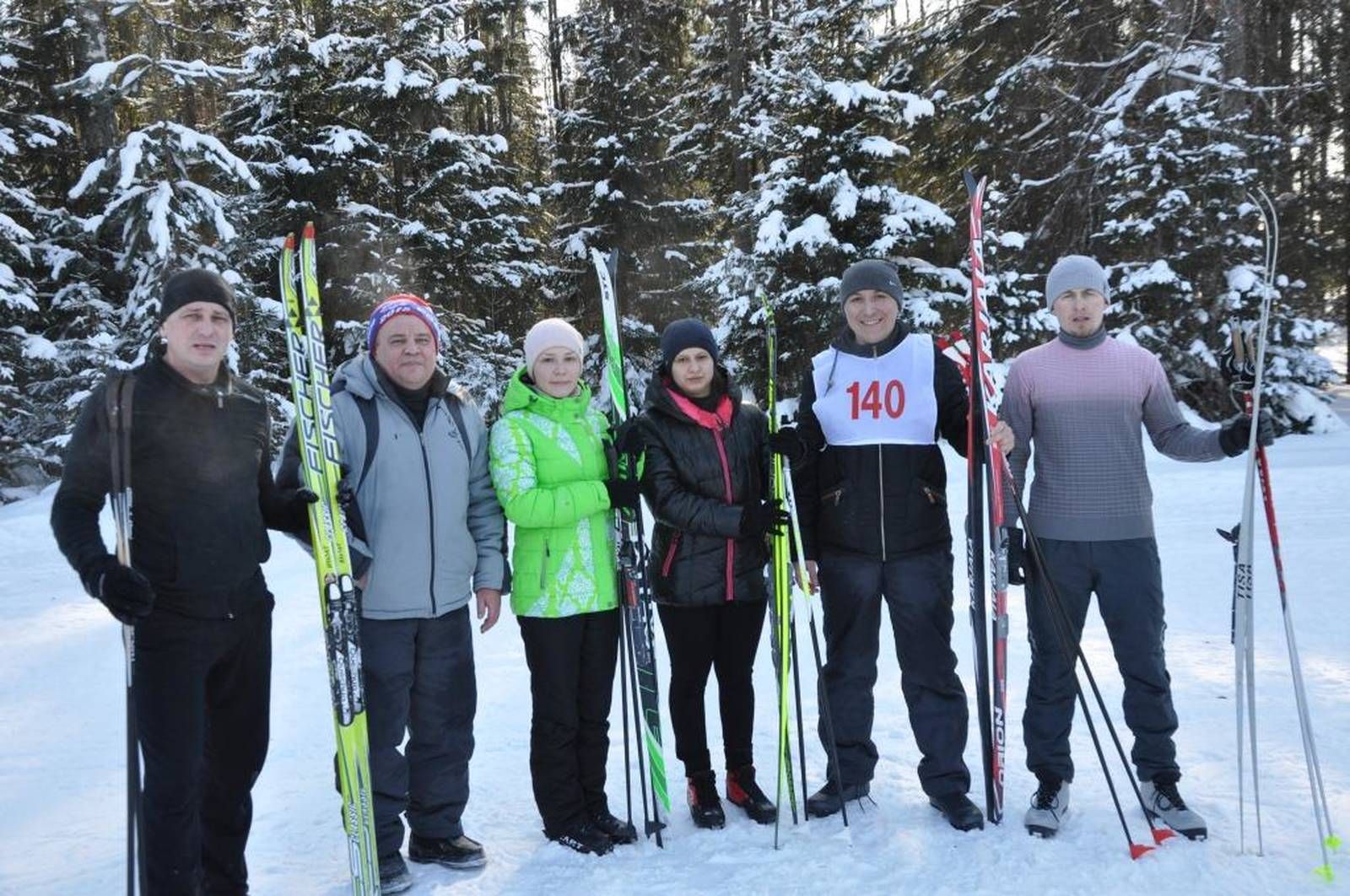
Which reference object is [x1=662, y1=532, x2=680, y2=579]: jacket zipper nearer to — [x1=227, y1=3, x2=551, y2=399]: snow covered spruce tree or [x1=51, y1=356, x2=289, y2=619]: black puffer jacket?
[x1=51, y1=356, x2=289, y2=619]: black puffer jacket

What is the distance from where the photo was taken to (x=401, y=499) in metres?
2.93

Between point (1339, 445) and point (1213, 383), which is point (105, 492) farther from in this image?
point (1213, 383)

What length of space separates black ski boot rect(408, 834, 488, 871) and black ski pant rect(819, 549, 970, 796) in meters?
→ 1.31

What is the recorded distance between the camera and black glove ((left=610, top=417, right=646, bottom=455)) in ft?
10.2

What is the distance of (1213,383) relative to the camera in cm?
1355

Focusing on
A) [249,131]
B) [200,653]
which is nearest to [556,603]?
[200,653]

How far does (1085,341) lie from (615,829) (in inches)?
95.5

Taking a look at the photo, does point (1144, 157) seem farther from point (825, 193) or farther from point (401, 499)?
point (401, 499)

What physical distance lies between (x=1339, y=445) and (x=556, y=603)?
444 inches

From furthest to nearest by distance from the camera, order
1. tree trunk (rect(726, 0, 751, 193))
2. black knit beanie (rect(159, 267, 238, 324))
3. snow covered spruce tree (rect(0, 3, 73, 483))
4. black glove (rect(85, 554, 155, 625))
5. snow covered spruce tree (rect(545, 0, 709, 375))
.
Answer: tree trunk (rect(726, 0, 751, 193)), snow covered spruce tree (rect(545, 0, 709, 375)), snow covered spruce tree (rect(0, 3, 73, 483)), black knit beanie (rect(159, 267, 238, 324)), black glove (rect(85, 554, 155, 625))

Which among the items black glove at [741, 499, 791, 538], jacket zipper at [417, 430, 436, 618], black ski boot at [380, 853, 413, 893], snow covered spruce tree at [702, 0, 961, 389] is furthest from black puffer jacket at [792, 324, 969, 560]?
snow covered spruce tree at [702, 0, 961, 389]

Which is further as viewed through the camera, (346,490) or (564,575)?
(564,575)

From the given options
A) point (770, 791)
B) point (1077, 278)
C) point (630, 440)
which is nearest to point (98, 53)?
point (630, 440)

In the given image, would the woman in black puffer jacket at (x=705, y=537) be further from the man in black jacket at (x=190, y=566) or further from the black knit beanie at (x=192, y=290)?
the black knit beanie at (x=192, y=290)
